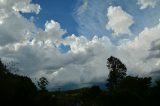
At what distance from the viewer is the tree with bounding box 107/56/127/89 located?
151 m

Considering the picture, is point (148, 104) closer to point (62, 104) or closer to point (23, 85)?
point (23, 85)

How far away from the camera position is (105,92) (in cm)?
12788

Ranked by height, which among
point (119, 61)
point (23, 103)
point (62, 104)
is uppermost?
point (119, 61)

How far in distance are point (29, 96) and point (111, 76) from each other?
51.7 m

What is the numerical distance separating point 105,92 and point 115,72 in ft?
83.0

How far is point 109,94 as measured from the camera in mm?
122688

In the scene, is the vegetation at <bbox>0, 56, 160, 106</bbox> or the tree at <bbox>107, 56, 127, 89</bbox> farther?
the tree at <bbox>107, 56, 127, 89</bbox>

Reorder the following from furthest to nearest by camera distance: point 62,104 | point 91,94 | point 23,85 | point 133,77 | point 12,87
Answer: point 62,104 → point 91,94 → point 133,77 → point 23,85 → point 12,87

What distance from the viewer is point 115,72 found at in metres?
152

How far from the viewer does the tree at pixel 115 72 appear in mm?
151250

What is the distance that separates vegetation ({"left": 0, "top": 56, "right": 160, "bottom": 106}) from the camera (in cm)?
9769

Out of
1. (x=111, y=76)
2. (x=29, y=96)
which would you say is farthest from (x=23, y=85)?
(x=111, y=76)

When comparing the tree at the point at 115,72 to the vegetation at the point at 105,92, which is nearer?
the vegetation at the point at 105,92

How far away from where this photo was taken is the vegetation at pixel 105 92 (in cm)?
9769
